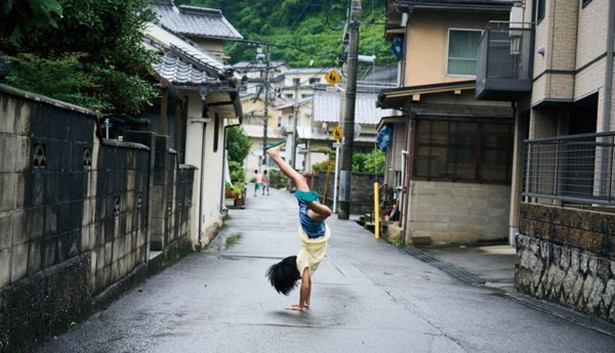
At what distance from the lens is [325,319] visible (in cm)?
895

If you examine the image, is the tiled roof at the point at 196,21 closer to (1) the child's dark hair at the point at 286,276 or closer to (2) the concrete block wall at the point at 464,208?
(2) the concrete block wall at the point at 464,208

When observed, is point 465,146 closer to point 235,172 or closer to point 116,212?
point 116,212

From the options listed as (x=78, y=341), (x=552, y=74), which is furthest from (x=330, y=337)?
(x=552, y=74)

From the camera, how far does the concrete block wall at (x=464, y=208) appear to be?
872 inches

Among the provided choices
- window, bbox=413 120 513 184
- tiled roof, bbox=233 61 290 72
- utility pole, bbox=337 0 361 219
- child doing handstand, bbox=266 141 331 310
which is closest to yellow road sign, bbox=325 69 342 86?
utility pole, bbox=337 0 361 219

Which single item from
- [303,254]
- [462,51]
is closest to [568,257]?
[303,254]

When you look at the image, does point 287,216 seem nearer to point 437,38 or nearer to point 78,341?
point 437,38

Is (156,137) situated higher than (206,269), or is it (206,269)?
(156,137)

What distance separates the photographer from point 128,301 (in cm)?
951

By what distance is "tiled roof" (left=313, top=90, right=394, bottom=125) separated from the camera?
59.4 m

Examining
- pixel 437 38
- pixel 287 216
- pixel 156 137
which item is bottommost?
pixel 287 216

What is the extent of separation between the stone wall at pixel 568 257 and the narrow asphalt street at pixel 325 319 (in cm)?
51

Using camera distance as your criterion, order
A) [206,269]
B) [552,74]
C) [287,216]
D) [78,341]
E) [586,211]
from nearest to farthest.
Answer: [78,341], [586,211], [206,269], [552,74], [287,216]

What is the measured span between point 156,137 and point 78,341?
602 centimetres
